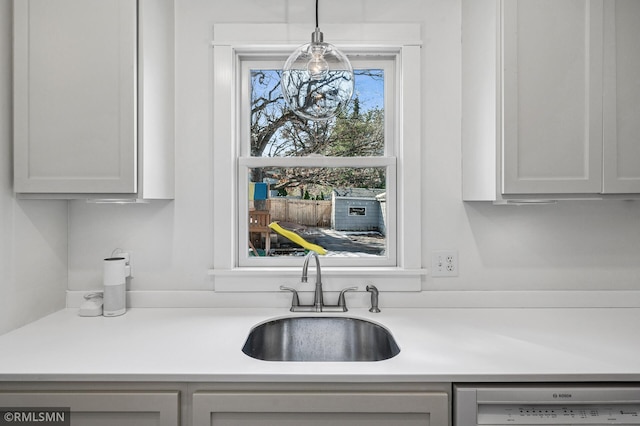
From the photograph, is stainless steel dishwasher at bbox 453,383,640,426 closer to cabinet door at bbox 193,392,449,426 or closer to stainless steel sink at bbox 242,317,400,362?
cabinet door at bbox 193,392,449,426

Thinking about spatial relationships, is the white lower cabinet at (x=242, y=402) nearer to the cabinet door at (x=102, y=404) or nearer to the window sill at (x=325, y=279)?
the cabinet door at (x=102, y=404)

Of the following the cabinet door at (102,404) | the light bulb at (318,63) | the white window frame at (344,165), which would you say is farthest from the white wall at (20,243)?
the light bulb at (318,63)

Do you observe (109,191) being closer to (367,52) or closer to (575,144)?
(367,52)

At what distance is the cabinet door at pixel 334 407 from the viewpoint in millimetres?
1084

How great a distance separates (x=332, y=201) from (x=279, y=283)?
49 cm

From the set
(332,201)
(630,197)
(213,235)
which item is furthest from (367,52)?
(630,197)

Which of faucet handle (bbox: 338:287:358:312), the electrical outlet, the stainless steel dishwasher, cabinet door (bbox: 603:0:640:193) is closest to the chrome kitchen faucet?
faucet handle (bbox: 338:287:358:312)

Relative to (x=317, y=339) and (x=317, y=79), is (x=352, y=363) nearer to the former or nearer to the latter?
(x=317, y=339)

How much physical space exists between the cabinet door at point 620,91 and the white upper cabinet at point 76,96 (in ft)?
5.93

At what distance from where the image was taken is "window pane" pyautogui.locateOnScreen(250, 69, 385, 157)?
1.84 meters

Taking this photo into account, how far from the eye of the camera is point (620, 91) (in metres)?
1.41

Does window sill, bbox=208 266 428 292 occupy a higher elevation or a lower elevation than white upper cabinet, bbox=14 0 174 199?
lower

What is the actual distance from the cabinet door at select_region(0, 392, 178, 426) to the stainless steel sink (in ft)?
1.58

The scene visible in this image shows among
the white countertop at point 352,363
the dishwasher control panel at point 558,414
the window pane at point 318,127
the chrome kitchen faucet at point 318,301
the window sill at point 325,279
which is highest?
the window pane at point 318,127
